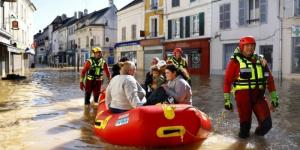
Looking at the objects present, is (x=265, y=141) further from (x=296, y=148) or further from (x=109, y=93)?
(x=109, y=93)

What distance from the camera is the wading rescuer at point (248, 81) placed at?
660cm

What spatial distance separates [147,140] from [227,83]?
1691mm

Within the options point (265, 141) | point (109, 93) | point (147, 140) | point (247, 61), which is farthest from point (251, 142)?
point (109, 93)

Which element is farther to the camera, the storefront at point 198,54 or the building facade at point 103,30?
the building facade at point 103,30

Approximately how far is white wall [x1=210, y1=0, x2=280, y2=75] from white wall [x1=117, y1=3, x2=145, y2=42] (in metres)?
12.3

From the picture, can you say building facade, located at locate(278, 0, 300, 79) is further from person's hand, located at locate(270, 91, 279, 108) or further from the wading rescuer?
the wading rescuer

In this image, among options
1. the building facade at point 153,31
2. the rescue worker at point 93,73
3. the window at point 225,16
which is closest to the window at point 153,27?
the building facade at point 153,31

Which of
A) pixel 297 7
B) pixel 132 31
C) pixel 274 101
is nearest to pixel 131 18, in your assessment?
pixel 132 31

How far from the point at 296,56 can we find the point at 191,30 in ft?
35.2

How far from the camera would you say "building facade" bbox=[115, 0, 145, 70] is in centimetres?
4038

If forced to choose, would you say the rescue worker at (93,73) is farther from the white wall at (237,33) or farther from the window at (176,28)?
the window at (176,28)

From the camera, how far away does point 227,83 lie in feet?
21.9

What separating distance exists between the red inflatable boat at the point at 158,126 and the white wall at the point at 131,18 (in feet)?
110

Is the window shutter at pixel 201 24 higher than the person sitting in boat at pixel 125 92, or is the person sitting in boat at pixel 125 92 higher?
the window shutter at pixel 201 24
